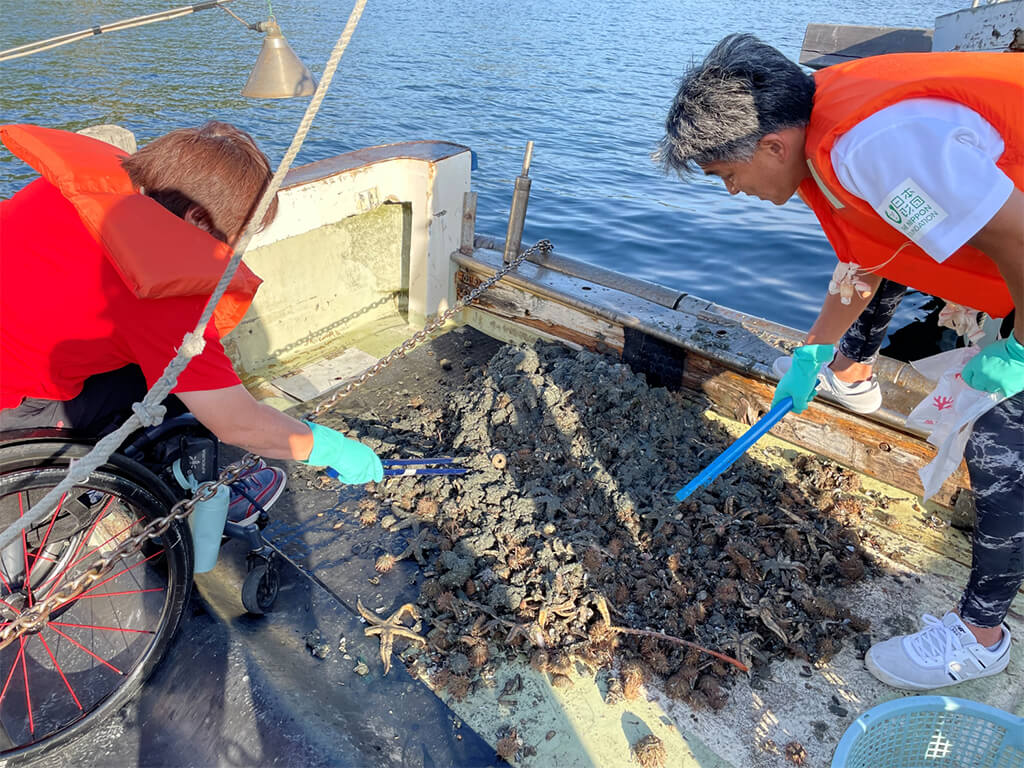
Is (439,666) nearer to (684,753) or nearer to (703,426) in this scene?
(684,753)

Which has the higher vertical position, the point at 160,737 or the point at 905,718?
the point at 905,718

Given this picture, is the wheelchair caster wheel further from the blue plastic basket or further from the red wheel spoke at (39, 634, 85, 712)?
the blue plastic basket

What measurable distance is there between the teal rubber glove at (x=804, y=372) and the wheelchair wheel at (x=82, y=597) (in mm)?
2075

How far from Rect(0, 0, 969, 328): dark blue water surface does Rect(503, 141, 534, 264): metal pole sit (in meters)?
3.37

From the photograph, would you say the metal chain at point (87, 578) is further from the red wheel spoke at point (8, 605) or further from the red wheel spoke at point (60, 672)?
the red wheel spoke at point (60, 672)

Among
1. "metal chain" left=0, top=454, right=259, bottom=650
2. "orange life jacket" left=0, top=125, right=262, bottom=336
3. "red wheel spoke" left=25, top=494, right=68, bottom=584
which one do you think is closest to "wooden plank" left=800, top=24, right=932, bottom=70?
"orange life jacket" left=0, top=125, right=262, bottom=336

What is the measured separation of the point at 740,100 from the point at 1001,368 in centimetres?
92

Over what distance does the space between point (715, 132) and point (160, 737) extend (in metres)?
2.13

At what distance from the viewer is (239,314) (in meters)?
1.83

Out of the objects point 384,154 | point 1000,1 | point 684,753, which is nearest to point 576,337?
point 384,154

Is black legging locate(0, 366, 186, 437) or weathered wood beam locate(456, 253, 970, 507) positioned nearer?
black legging locate(0, 366, 186, 437)

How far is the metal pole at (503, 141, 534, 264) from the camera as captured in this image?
11.9ft

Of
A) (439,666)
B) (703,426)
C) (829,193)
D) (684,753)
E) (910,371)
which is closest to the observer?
(829,193)

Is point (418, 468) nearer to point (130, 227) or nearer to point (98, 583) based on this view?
point (98, 583)
